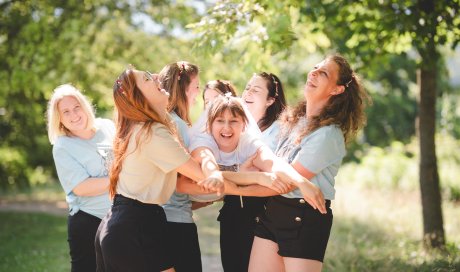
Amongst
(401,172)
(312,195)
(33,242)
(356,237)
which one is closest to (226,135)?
(312,195)

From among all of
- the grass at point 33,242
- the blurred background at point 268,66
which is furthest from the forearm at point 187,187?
the grass at point 33,242

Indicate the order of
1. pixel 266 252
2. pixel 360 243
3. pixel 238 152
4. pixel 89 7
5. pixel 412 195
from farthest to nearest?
pixel 412 195
pixel 89 7
pixel 360 243
pixel 238 152
pixel 266 252

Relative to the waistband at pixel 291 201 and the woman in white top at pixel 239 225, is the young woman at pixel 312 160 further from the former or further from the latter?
the woman in white top at pixel 239 225

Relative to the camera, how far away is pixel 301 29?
27.3 feet

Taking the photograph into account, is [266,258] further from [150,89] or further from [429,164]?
[429,164]

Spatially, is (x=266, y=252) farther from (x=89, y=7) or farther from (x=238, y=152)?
(x=89, y=7)

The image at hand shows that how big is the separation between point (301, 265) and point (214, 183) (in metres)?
0.76

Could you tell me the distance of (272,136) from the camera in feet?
13.4

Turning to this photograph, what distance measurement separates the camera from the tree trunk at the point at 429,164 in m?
7.27

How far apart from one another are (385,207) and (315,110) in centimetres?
761

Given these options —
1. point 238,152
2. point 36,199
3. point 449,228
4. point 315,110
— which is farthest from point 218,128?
point 36,199

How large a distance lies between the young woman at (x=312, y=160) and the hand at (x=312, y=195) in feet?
0.42

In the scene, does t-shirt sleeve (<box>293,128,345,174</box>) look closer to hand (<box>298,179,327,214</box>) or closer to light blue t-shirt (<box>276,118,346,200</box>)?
light blue t-shirt (<box>276,118,346,200</box>)

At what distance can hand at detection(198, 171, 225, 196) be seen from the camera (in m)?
3.22
